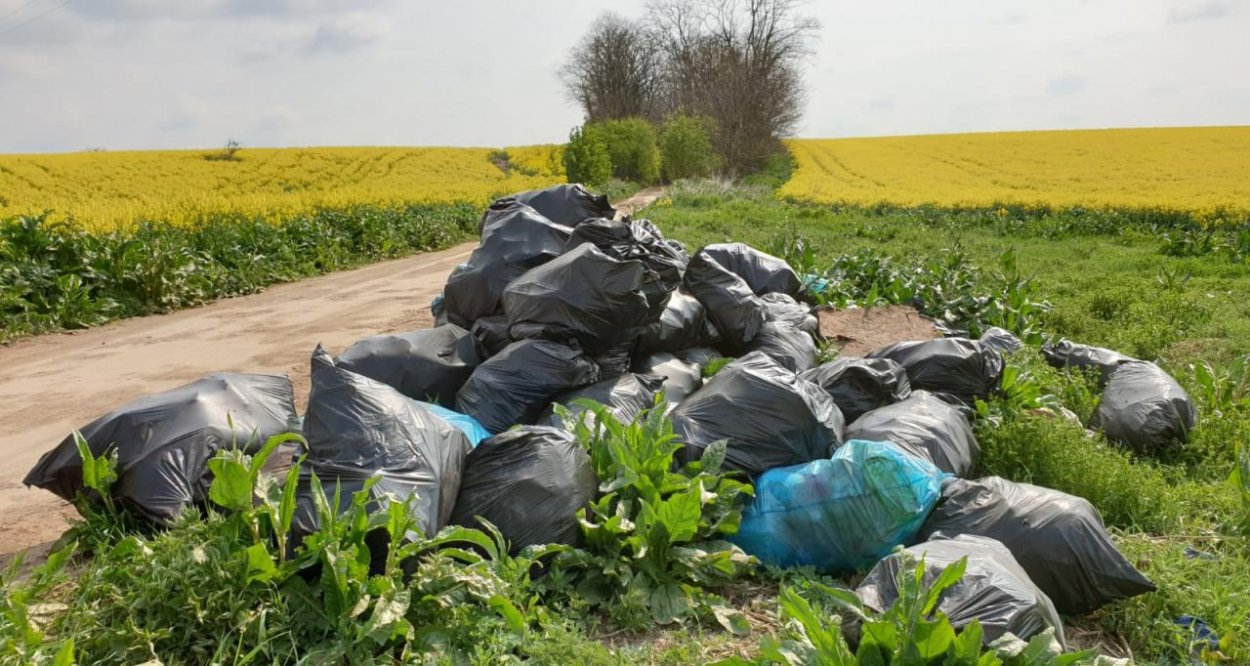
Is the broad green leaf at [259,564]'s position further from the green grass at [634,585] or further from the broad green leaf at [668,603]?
the broad green leaf at [668,603]

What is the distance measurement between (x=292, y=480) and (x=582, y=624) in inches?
36.0

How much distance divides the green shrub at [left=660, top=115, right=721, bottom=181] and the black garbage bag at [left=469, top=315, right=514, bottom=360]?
1136 inches

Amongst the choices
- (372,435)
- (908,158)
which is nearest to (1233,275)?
(372,435)

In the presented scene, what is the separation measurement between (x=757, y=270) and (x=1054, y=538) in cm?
307

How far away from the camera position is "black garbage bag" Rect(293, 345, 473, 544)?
2430 millimetres

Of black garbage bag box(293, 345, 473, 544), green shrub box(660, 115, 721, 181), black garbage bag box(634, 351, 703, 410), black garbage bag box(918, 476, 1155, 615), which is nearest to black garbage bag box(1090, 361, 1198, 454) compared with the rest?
black garbage bag box(918, 476, 1155, 615)

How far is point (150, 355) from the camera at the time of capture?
21.1ft

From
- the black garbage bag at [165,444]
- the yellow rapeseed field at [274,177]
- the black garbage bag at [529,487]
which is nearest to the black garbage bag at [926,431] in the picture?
the black garbage bag at [529,487]

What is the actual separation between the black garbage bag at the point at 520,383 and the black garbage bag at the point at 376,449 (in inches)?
24.2

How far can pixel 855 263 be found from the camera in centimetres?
736

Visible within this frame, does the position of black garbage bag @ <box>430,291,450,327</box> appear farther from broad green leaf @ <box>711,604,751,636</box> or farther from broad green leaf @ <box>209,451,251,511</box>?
broad green leaf @ <box>711,604,751,636</box>

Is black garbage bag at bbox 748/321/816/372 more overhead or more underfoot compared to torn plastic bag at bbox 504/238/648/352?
more underfoot

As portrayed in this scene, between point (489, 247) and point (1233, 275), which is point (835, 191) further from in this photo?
point (489, 247)

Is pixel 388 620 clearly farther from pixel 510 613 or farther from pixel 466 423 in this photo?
pixel 466 423
